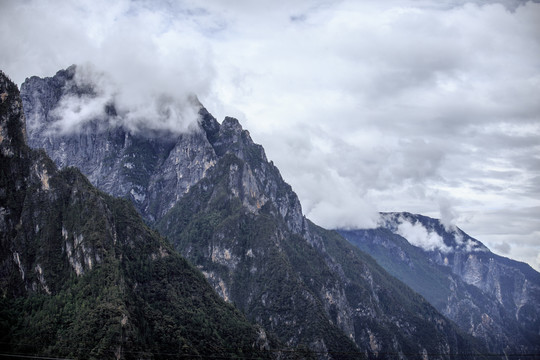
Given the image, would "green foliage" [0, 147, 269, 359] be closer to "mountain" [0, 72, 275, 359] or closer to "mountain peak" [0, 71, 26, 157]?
"mountain" [0, 72, 275, 359]

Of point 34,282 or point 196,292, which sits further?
point 196,292

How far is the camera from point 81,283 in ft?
523

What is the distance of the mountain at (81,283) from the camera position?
139250mm

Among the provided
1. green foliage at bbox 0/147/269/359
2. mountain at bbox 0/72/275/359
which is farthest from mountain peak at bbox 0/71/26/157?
green foliage at bbox 0/147/269/359

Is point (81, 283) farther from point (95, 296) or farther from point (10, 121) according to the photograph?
point (10, 121)

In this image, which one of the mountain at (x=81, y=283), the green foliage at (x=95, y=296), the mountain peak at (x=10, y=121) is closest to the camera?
the green foliage at (x=95, y=296)

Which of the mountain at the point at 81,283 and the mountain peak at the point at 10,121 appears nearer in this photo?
the mountain at the point at 81,283

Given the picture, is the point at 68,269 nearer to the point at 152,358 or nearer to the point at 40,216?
the point at 40,216

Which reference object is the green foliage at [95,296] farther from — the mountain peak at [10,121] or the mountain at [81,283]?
the mountain peak at [10,121]

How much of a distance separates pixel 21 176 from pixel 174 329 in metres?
73.8

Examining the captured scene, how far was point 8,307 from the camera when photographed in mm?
150000

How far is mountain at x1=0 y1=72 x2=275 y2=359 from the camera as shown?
139250 mm

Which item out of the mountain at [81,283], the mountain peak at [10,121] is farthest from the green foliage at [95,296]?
the mountain peak at [10,121]

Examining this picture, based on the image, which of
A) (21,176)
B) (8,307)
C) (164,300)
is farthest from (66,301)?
(21,176)
